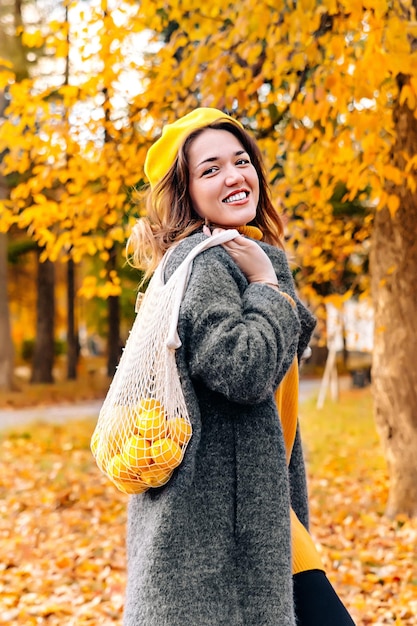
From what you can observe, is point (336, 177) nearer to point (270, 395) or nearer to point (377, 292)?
point (377, 292)

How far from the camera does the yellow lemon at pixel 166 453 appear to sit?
1644mm

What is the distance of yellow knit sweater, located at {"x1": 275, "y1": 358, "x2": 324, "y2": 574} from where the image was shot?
1923mm

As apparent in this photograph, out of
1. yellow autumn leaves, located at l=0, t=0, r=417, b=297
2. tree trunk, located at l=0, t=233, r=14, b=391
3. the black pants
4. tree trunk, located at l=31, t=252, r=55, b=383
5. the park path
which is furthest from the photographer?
tree trunk, located at l=31, t=252, r=55, b=383

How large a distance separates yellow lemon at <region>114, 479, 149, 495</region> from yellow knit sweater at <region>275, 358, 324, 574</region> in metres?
0.39

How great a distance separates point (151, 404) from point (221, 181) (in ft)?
1.98

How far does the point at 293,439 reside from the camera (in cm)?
197

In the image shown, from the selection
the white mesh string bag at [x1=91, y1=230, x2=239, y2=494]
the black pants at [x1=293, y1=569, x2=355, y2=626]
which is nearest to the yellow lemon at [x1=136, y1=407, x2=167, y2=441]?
the white mesh string bag at [x1=91, y1=230, x2=239, y2=494]

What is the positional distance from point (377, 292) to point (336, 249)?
1453 millimetres

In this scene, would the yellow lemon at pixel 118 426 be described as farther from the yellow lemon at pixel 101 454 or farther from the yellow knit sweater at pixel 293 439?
the yellow knit sweater at pixel 293 439

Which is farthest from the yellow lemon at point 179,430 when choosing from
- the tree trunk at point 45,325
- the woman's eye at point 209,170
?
the tree trunk at point 45,325

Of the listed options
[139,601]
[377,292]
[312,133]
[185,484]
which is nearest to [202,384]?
[185,484]

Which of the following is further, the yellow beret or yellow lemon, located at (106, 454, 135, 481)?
the yellow beret

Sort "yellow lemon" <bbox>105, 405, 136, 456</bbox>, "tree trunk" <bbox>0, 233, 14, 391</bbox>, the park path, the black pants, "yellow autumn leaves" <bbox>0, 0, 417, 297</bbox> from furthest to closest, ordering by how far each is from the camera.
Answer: "tree trunk" <bbox>0, 233, 14, 391</bbox>, the park path, "yellow autumn leaves" <bbox>0, 0, 417, 297</bbox>, the black pants, "yellow lemon" <bbox>105, 405, 136, 456</bbox>

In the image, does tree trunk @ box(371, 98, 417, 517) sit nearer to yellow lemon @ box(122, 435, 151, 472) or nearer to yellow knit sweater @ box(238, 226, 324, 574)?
yellow knit sweater @ box(238, 226, 324, 574)
